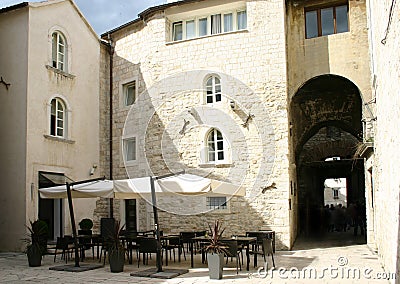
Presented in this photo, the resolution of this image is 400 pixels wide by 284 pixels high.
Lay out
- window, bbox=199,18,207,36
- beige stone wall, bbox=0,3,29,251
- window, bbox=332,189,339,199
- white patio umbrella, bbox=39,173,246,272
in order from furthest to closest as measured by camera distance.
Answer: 1. window, bbox=332,189,339,199
2. window, bbox=199,18,207,36
3. beige stone wall, bbox=0,3,29,251
4. white patio umbrella, bbox=39,173,246,272

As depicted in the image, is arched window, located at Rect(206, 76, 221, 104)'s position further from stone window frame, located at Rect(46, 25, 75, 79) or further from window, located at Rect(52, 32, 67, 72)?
window, located at Rect(52, 32, 67, 72)

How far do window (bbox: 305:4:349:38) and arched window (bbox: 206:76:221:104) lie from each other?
10.5 ft

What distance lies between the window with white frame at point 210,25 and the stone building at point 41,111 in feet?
11.2

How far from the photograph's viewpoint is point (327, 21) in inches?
564

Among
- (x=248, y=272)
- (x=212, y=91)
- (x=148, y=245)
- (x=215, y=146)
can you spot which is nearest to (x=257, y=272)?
(x=248, y=272)

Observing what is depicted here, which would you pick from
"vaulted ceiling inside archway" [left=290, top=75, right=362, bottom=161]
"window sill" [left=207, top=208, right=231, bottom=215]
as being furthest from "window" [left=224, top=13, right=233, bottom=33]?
"window sill" [left=207, top=208, right=231, bottom=215]

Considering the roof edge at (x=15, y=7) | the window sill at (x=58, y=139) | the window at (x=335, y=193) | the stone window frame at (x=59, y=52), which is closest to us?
the roof edge at (x=15, y=7)

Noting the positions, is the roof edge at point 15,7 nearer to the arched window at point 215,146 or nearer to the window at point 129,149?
the window at point 129,149

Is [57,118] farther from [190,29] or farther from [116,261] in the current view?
[116,261]

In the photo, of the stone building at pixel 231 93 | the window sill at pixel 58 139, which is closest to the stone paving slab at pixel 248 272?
the stone building at pixel 231 93

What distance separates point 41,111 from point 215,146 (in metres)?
5.40

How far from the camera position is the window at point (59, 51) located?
48.1 ft

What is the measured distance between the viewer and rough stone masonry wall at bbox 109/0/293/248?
13648 millimetres

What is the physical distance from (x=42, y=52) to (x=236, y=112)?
6189 mm
